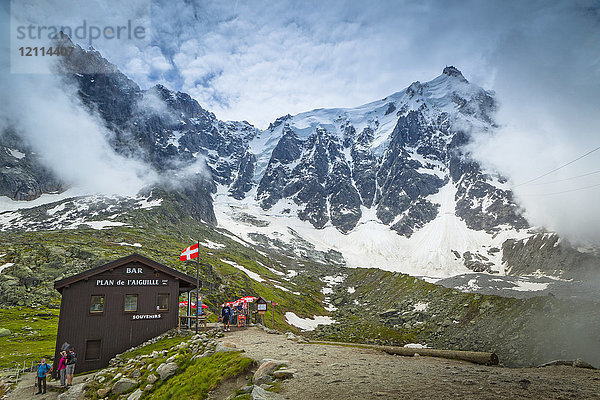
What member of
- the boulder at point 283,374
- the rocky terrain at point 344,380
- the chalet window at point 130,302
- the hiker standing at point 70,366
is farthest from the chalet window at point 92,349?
the boulder at point 283,374

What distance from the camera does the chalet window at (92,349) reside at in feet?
100

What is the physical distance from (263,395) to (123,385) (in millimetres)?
13854

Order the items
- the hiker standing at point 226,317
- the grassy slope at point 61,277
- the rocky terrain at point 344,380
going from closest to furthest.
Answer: the rocky terrain at point 344,380
the hiker standing at point 226,317
the grassy slope at point 61,277

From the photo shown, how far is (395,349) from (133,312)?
23.6 meters

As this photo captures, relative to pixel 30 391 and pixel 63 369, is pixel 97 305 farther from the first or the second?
pixel 30 391

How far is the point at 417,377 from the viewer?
13812 mm

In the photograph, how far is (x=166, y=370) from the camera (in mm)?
19938

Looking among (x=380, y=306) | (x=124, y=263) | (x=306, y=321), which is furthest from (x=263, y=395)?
(x=380, y=306)

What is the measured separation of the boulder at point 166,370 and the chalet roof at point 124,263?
14475 millimetres

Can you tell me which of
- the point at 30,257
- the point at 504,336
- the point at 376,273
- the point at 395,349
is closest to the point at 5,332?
the point at 30,257

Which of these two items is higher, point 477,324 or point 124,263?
point 124,263

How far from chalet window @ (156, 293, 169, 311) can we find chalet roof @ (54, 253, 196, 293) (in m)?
2.08

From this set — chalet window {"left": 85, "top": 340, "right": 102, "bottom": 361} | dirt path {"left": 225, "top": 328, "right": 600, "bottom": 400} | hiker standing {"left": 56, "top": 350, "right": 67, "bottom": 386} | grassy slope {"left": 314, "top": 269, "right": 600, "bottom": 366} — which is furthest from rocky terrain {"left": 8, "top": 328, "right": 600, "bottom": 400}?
grassy slope {"left": 314, "top": 269, "right": 600, "bottom": 366}

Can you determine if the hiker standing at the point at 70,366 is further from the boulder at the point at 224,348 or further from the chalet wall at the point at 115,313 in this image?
the boulder at the point at 224,348
